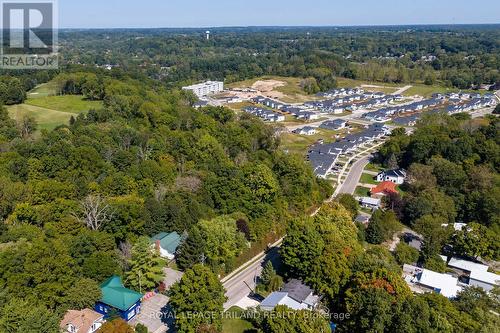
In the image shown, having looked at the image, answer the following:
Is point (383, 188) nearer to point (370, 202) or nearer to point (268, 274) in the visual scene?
point (370, 202)

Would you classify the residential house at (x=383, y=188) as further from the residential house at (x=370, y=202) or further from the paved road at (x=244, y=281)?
the paved road at (x=244, y=281)

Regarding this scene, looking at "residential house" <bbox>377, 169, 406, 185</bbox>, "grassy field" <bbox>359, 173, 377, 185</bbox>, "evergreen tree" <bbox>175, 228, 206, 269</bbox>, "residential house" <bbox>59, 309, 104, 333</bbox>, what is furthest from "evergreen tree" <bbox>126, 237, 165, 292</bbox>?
"residential house" <bbox>377, 169, 406, 185</bbox>

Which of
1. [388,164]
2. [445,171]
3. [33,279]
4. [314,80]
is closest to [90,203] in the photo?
[33,279]

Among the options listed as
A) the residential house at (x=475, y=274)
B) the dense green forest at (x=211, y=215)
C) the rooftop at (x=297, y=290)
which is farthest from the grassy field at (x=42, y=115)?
the residential house at (x=475, y=274)

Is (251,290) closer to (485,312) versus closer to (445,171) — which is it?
(485,312)

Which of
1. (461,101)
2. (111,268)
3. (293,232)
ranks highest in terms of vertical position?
(461,101)

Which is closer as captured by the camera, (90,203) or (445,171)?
(90,203)

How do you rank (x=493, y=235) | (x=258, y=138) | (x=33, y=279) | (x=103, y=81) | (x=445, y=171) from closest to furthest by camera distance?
(x=33, y=279) < (x=493, y=235) < (x=445, y=171) < (x=258, y=138) < (x=103, y=81)

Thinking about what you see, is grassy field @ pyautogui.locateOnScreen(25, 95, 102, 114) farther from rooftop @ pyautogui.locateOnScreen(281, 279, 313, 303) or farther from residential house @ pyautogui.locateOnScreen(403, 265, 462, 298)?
residential house @ pyautogui.locateOnScreen(403, 265, 462, 298)
